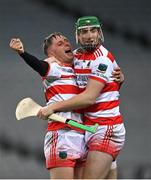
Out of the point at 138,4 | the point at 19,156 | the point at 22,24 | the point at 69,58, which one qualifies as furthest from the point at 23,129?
the point at 69,58

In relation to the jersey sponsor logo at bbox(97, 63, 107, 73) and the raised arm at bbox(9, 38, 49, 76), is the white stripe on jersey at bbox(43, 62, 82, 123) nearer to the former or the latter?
the raised arm at bbox(9, 38, 49, 76)

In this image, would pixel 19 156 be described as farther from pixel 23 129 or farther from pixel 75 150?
pixel 75 150

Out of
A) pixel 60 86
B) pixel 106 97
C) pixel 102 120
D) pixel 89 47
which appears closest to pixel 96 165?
pixel 102 120

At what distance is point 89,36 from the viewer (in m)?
4.32

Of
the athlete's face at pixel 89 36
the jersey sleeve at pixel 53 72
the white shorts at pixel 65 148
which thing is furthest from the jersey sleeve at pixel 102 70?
the white shorts at pixel 65 148

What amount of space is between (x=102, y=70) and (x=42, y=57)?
9.43 ft

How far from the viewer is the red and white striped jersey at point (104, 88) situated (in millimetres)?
4309

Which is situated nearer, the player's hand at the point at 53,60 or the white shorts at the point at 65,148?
the white shorts at the point at 65,148

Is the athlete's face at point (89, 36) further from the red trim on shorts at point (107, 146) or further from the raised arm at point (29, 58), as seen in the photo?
the red trim on shorts at point (107, 146)

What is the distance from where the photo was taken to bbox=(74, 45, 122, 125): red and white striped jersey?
4.31 meters

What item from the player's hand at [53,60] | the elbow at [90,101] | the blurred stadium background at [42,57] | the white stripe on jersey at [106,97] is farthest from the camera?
the blurred stadium background at [42,57]

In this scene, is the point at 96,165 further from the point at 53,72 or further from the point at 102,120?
the point at 53,72

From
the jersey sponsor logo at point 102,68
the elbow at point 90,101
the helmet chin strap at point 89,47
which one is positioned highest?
the helmet chin strap at point 89,47

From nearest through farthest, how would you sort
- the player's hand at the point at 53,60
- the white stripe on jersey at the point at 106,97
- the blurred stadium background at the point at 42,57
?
the white stripe on jersey at the point at 106,97 → the player's hand at the point at 53,60 → the blurred stadium background at the point at 42,57
